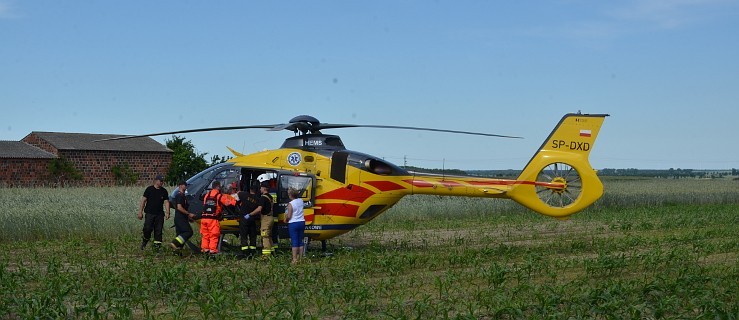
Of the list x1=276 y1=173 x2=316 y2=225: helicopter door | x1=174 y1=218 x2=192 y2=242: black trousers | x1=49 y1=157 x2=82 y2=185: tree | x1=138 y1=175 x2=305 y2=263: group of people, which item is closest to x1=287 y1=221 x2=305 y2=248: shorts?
x1=138 y1=175 x2=305 y2=263: group of people

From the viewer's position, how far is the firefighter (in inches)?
629

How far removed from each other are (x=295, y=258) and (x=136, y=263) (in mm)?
2715

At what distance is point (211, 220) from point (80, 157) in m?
42.4

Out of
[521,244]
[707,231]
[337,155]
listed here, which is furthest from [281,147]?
[707,231]

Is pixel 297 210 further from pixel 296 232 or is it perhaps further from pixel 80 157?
pixel 80 157

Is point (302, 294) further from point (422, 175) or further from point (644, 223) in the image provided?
point (644, 223)

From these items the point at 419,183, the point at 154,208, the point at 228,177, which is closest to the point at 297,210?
the point at 228,177

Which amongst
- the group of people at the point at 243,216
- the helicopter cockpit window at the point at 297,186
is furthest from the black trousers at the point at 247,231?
the helicopter cockpit window at the point at 297,186

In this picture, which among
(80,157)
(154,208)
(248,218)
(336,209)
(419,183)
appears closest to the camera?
(248,218)

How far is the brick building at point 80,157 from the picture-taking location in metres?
52.5

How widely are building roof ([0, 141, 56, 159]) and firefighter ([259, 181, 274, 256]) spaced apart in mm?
40453

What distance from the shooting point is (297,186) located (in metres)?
16.5

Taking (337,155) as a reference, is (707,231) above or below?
below

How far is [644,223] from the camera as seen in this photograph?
2461cm
